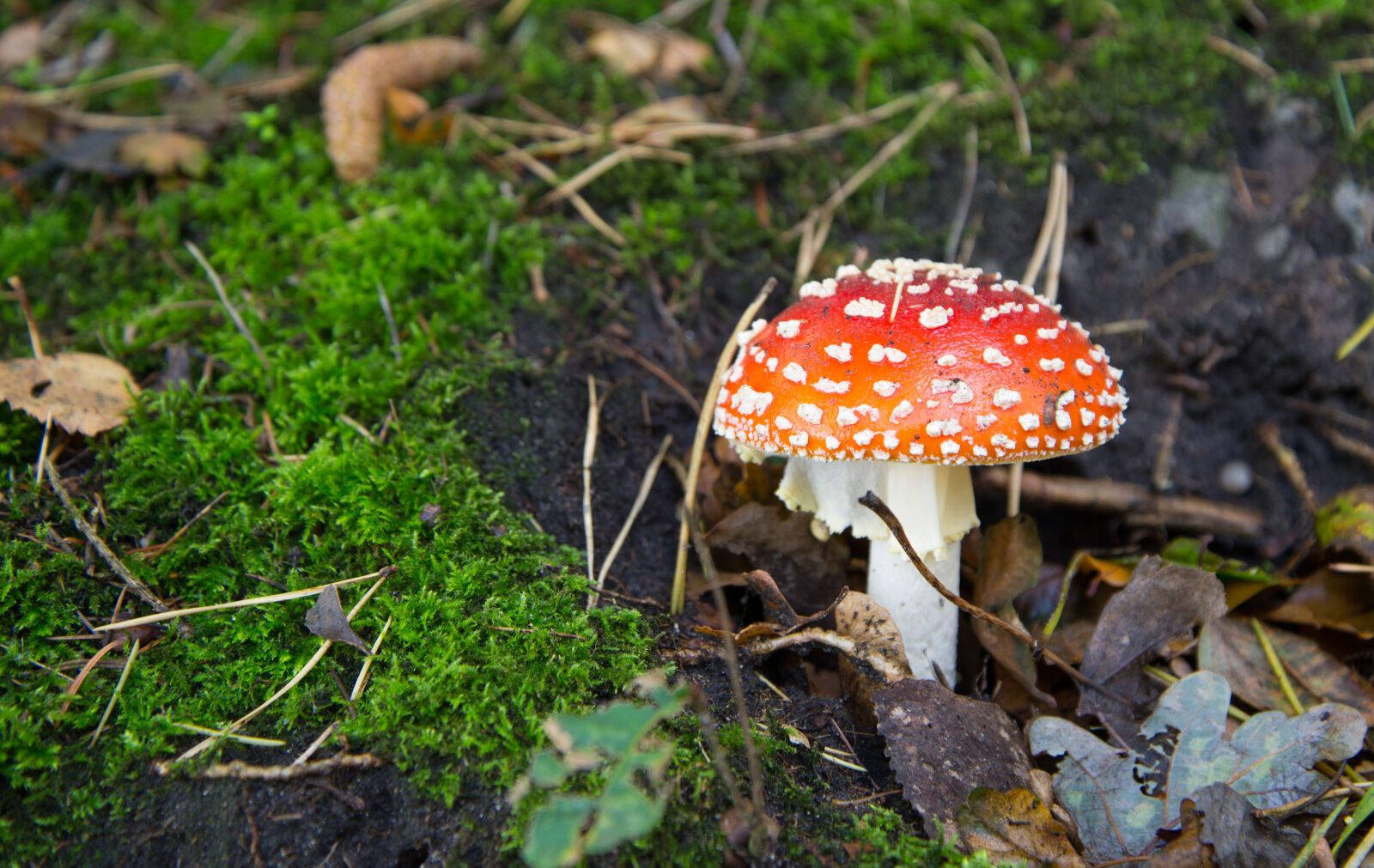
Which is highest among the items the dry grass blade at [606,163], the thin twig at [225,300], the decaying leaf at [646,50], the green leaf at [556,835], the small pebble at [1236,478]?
the decaying leaf at [646,50]

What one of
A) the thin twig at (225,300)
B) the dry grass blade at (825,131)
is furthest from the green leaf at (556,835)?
the dry grass blade at (825,131)

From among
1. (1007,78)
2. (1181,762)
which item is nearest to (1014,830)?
(1181,762)

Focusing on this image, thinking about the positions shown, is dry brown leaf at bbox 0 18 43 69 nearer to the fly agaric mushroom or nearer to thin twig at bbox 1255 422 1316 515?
the fly agaric mushroom

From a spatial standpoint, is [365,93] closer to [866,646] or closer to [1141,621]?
[866,646]

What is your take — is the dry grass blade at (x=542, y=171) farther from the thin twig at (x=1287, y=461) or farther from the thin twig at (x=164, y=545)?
the thin twig at (x=1287, y=461)

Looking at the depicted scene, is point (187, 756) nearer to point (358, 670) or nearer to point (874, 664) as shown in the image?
point (358, 670)

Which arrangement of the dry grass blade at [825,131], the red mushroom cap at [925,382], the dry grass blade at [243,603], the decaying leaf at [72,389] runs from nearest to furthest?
1. the red mushroom cap at [925,382]
2. the dry grass blade at [243,603]
3. the decaying leaf at [72,389]
4. the dry grass blade at [825,131]

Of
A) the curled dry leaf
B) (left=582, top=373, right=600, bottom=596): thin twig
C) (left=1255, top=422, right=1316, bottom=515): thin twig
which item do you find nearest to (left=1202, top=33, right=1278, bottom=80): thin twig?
(left=1255, top=422, right=1316, bottom=515): thin twig
